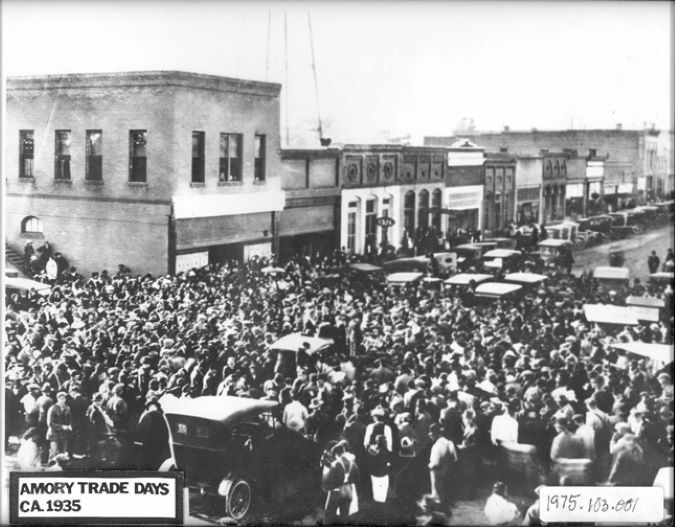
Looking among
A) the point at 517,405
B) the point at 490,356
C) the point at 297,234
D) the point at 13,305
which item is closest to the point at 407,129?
the point at 297,234

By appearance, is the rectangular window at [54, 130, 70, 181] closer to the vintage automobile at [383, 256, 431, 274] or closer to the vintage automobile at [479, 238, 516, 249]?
the vintage automobile at [383, 256, 431, 274]

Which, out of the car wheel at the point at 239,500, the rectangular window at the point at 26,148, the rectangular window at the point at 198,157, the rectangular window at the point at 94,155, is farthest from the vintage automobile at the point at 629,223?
the rectangular window at the point at 26,148

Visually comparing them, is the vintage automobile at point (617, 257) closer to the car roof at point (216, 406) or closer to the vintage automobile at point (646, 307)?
the vintage automobile at point (646, 307)

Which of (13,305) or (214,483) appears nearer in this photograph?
(214,483)

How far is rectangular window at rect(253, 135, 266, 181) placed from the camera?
836 centimetres

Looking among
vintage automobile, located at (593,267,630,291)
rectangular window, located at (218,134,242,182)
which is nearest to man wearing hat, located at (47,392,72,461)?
rectangular window, located at (218,134,242,182)

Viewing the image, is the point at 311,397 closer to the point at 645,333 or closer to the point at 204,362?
the point at 204,362

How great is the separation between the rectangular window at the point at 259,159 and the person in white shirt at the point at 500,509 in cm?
412

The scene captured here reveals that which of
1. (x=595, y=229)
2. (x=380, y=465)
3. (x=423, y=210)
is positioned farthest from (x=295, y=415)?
(x=595, y=229)

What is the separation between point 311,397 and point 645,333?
3.58m

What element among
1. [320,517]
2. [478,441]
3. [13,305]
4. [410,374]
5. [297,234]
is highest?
[297,234]

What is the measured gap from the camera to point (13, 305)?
8305mm

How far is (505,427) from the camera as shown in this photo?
7.76 meters

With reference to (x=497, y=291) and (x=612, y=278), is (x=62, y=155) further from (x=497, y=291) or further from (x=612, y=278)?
(x=612, y=278)
